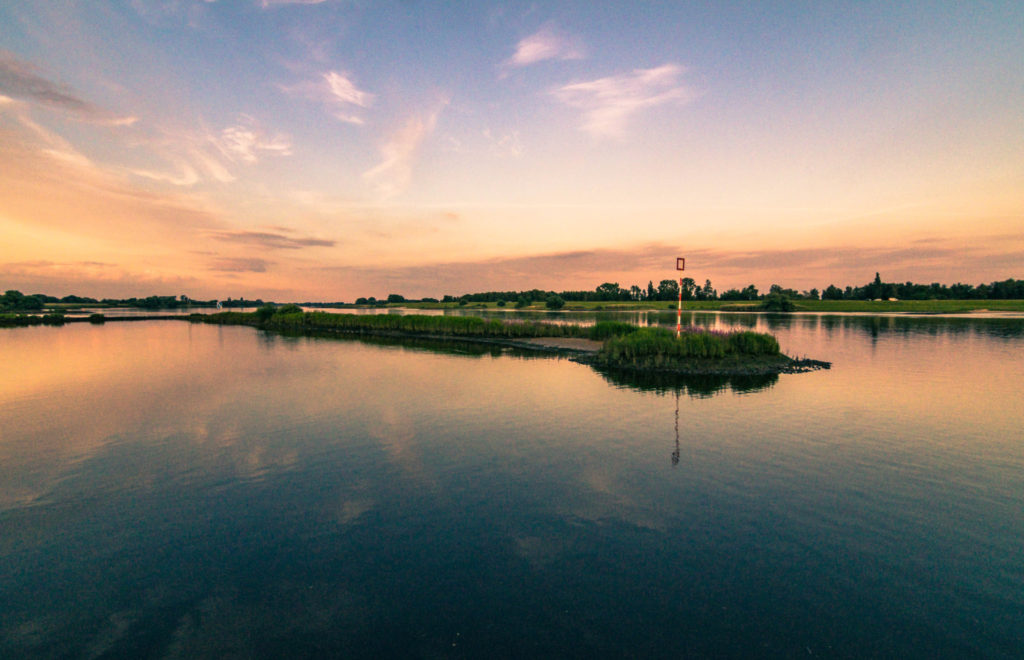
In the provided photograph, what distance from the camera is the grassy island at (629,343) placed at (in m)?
28.3

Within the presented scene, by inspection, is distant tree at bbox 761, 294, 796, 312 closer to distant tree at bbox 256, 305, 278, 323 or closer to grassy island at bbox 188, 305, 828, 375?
grassy island at bbox 188, 305, 828, 375

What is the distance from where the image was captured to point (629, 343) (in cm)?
3059

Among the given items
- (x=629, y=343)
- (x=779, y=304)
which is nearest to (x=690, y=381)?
(x=629, y=343)

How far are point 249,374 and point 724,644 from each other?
93.7 ft

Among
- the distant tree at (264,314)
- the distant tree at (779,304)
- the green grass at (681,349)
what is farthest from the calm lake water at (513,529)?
the distant tree at (779,304)

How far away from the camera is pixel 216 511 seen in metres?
9.32

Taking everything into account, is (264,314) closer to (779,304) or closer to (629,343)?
(629,343)

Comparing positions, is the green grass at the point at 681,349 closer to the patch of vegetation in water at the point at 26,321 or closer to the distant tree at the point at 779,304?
the patch of vegetation in water at the point at 26,321

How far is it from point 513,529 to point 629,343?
23.7 m

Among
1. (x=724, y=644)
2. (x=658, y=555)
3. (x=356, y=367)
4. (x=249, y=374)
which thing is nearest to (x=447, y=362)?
(x=356, y=367)

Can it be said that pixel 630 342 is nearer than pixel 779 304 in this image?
Yes

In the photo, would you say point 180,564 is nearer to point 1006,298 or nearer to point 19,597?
point 19,597

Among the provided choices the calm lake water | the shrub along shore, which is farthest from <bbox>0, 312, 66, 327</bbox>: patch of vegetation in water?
the calm lake water

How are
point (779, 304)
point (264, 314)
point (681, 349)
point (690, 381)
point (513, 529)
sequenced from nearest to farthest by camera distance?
point (513, 529) < point (690, 381) < point (681, 349) < point (264, 314) < point (779, 304)
